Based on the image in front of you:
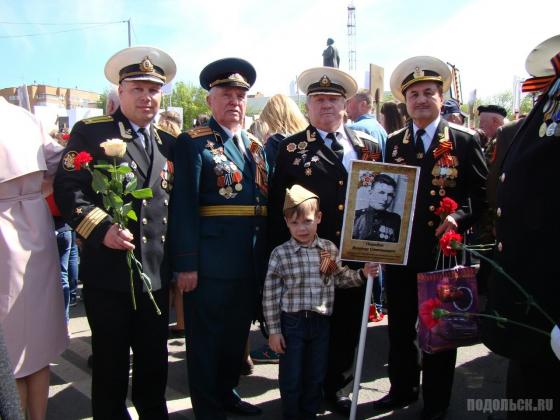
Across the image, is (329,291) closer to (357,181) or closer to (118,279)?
(357,181)

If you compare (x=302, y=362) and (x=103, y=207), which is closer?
(x=103, y=207)

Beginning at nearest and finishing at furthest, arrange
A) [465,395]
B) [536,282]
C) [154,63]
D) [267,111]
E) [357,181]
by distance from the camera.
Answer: [536,282], [357,181], [154,63], [465,395], [267,111]

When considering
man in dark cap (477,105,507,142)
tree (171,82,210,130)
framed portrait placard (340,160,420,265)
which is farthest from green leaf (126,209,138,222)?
tree (171,82,210,130)

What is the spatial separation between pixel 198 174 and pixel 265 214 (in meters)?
0.52

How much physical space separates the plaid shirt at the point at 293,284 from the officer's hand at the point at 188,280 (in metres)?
0.42

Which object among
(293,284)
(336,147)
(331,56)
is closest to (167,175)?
(293,284)

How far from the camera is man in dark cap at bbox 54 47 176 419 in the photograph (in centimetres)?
266

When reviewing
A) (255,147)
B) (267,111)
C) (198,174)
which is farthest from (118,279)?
(267,111)

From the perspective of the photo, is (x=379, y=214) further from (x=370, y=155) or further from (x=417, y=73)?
(x=417, y=73)

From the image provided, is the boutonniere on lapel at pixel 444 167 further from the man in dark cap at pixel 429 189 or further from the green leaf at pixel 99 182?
the green leaf at pixel 99 182

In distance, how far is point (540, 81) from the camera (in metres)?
2.16

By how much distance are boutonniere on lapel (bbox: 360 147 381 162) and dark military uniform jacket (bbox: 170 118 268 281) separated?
0.77 m

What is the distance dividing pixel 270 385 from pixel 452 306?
1.82 metres

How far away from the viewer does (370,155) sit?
3.38 m
